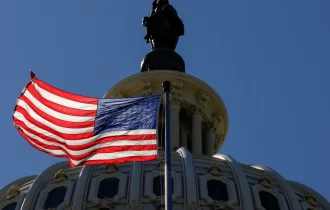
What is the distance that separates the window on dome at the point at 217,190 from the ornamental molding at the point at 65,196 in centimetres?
498

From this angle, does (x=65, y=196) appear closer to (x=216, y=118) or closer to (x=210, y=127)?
(x=210, y=127)

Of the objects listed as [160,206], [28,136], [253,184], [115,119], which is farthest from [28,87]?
[253,184]

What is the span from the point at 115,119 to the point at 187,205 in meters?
10.7

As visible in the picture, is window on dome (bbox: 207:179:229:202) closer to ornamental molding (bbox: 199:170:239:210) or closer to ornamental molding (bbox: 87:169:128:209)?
ornamental molding (bbox: 199:170:239:210)

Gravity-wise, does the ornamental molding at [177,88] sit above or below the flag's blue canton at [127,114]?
above

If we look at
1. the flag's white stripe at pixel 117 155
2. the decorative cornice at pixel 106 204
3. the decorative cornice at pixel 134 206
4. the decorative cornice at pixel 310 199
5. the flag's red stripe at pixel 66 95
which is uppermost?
the flag's red stripe at pixel 66 95

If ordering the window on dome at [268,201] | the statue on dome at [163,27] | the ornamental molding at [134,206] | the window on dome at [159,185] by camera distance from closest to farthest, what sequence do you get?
1. the ornamental molding at [134,206]
2. the window on dome at [159,185]
3. the window on dome at [268,201]
4. the statue on dome at [163,27]

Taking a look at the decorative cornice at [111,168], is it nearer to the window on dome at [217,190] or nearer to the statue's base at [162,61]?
the window on dome at [217,190]

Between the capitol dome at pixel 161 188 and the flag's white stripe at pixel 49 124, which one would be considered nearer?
the flag's white stripe at pixel 49 124

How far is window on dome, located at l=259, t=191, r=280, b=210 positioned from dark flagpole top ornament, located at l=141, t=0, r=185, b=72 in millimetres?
12774

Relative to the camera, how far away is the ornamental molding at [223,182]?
1473 inches

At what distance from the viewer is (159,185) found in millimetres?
38219

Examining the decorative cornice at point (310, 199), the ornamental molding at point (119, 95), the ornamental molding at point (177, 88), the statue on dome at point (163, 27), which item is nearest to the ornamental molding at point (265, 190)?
the decorative cornice at point (310, 199)

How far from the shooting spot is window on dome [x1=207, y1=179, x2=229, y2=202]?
3834 cm
